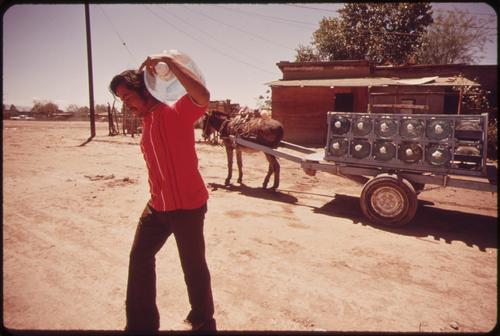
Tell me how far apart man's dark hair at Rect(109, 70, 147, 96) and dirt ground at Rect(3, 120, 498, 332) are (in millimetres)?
2112

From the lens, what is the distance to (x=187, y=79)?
2.07 metres

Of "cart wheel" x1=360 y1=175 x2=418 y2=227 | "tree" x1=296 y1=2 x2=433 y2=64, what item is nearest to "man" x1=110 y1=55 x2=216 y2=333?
"cart wheel" x1=360 y1=175 x2=418 y2=227

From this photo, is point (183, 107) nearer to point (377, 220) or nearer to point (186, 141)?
point (186, 141)

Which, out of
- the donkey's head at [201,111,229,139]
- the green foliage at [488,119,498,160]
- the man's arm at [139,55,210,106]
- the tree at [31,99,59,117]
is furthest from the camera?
the tree at [31,99,59,117]

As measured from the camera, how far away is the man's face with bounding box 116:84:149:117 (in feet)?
7.32

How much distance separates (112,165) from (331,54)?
3041cm

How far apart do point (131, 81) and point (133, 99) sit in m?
0.13

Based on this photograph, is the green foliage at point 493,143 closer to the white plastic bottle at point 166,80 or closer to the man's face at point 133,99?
the white plastic bottle at point 166,80

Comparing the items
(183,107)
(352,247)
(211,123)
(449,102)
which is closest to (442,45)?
(449,102)

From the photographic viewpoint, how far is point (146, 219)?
244 centimetres

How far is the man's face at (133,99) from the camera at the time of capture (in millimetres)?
2232

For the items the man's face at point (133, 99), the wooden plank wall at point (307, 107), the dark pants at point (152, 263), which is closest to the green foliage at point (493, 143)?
Result: the wooden plank wall at point (307, 107)

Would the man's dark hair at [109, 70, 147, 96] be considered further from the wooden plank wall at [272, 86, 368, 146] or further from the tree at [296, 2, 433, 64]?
the tree at [296, 2, 433, 64]

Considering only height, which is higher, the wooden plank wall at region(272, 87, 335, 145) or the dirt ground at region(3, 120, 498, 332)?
the wooden plank wall at region(272, 87, 335, 145)
